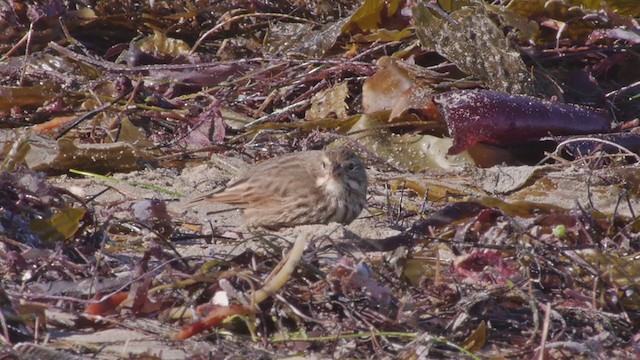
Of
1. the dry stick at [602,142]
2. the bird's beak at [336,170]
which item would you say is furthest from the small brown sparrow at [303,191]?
the dry stick at [602,142]

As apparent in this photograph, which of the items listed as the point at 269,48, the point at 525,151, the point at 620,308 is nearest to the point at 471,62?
the point at 525,151

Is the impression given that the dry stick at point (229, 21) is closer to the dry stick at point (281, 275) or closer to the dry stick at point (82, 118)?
the dry stick at point (82, 118)

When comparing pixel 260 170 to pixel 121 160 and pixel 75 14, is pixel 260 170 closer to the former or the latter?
pixel 121 160

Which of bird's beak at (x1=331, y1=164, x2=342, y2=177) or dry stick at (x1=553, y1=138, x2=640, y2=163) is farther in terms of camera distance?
dry stick at (x1=553, y1=138, x2=640, y2=163)

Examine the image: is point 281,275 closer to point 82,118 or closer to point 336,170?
point 336,170

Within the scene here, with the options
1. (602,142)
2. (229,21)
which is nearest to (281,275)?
(602,142)

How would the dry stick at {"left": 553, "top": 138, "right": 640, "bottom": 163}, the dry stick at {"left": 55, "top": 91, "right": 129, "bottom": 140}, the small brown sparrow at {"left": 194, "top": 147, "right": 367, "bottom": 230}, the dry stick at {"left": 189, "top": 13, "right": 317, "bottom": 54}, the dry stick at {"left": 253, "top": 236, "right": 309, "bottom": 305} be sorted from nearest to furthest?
the dry stick at {"left": 253, "top": 236, "right": 309, "bottom": 305}, the small brown sparrow at {"left": 194, "top": 147, "right": 367, "bottom": 230}, the dry stick at {"left": 553, "top": 138, "right": 640, "bottom": 163}, the dry stick at {"left": 55, "top": 91, "right": 129, "bottom": 140}, the dry stick at {"left": 189, "top": 13, "right": 317, "bottom": 54}

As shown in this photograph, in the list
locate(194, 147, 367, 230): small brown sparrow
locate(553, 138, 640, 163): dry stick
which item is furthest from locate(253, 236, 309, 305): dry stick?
locate(553, 138, 640, 163): dry stick

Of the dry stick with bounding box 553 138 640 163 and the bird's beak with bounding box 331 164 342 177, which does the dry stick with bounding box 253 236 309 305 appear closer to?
the bird's beak with bounding box 331 164 342 177
